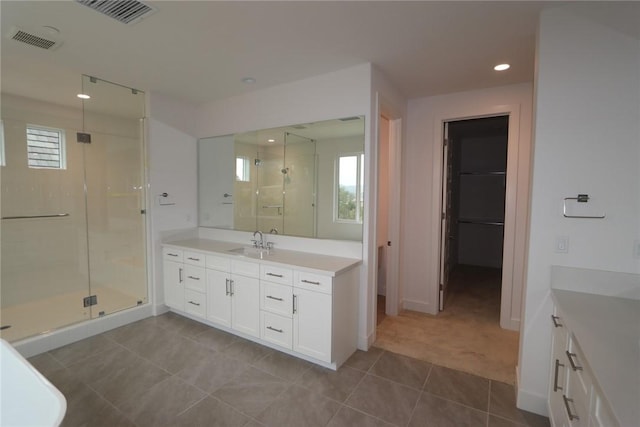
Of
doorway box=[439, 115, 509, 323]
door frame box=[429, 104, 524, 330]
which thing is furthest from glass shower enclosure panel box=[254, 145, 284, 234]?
doorway box=[439, 115, 509, 323]

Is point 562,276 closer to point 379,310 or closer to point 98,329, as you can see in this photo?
point 379,310

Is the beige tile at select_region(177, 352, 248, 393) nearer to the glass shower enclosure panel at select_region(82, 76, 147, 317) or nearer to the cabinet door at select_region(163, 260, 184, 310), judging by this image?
the cabinet door at select_region(163, 260, 184, 310)

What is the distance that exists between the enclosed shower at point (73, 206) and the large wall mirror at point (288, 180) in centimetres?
90

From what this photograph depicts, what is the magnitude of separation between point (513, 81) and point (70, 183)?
18.3ft

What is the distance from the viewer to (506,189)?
129 inches

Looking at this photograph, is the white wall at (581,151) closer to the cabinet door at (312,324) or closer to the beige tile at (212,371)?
the cabinet door at (312,324)

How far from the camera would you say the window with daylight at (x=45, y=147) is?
3611 millimetres

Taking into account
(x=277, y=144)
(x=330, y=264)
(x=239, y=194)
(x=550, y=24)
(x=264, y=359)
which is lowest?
(x=264, y=359)

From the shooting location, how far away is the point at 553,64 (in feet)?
6.12

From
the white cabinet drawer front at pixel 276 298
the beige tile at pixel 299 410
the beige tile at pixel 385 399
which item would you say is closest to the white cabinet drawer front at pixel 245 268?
the white cabinet drawer front at pixel 276 298

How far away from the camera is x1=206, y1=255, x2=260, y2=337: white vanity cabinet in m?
2.86

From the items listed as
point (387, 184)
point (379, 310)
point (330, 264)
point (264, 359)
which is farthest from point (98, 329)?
point (387, 184)

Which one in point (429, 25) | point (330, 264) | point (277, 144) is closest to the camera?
point (429, 25)

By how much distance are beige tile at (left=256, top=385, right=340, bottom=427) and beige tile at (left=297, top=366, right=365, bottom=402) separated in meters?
0.07
